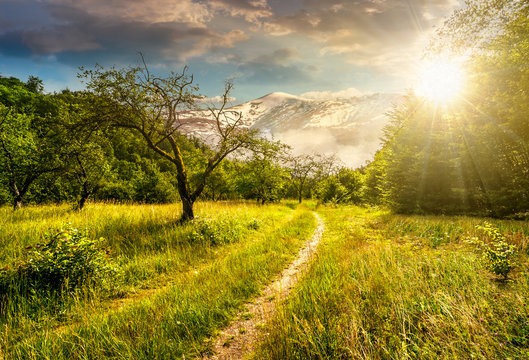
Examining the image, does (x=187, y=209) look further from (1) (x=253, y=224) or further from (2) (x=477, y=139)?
(2) (x=477, y=139)

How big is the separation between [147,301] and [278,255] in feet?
13.2

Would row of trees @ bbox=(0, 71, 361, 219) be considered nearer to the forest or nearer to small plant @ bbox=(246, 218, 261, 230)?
the forest

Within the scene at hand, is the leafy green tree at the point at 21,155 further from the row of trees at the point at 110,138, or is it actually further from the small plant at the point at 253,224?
the small plant at the point at 253,224

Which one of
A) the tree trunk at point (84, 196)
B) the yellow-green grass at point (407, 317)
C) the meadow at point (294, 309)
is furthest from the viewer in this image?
the tree trunk at point (84, 196)

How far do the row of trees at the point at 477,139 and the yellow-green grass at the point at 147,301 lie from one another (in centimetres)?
1227

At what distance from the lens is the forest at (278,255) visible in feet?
8.71

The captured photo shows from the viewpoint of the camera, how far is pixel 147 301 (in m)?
3.88

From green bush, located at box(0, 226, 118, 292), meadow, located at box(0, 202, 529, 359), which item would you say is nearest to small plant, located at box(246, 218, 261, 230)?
meadow, located at box(0, 202, 529, 359)

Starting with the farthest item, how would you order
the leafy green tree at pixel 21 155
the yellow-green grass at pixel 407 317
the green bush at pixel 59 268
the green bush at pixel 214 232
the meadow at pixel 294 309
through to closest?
the leafy green tree at pixel 21 155 < the green bush at pixel 214 232 < the green bush at pixel 59 268 < the meadow at pixel 294 309 < the yellow-green grass at pixel 407 317

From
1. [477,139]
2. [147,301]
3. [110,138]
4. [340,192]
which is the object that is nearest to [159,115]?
[110,138]

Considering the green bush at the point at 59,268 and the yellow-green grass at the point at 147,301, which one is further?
the green bush at the point at 59,268

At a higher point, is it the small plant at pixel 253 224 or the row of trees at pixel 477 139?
the row of trees at pixel 477 139

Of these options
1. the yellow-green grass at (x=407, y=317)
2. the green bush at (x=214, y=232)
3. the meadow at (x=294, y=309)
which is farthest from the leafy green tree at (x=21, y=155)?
the yellow-green grass at (x=407, y=317)

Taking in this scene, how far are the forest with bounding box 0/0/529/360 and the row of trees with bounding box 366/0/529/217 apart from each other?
0.09m
